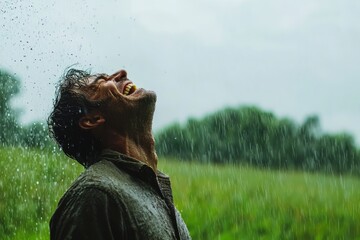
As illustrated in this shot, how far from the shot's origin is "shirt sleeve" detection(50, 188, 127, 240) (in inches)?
43.7

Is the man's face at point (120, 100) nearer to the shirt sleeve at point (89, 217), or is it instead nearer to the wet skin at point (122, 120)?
the wet skin at point (122, 120)

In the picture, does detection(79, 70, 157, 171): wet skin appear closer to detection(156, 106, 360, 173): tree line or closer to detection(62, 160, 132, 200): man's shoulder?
detection(62, 160, 132, 200): man's shoulder

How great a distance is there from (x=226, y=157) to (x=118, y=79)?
2.60 m

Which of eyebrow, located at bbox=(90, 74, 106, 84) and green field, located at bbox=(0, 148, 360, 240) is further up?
eyebrow, located at bbox=(90, 74, 106, 84)

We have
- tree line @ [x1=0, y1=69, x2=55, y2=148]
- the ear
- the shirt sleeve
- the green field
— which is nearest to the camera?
the shirt sleeve

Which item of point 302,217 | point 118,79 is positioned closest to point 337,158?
point 302,217

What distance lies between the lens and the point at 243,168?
380cm

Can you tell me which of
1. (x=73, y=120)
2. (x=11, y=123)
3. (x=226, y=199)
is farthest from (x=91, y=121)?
(x=11, y=123)

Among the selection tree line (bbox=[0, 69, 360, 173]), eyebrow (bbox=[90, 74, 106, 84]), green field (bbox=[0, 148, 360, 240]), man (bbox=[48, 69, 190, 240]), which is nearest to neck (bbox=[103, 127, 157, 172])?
man (bbox=[48, 69, 190, 240])

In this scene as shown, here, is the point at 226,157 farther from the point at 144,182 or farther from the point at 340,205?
the point at 144,182

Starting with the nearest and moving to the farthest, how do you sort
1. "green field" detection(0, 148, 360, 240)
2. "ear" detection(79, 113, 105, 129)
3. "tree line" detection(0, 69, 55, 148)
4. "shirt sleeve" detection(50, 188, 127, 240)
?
"shirt sleeve" detection(50, 188, 127, 240) → "ear" detection(79, 113, 105, 129) → "green field" detection(0, 148, 360, 240) → "tree line" detection(0, 69, 55, 148)

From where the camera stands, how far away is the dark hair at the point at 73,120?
133 centimetres

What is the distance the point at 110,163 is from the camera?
1.25 metres

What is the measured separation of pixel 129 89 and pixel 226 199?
6.20ft
